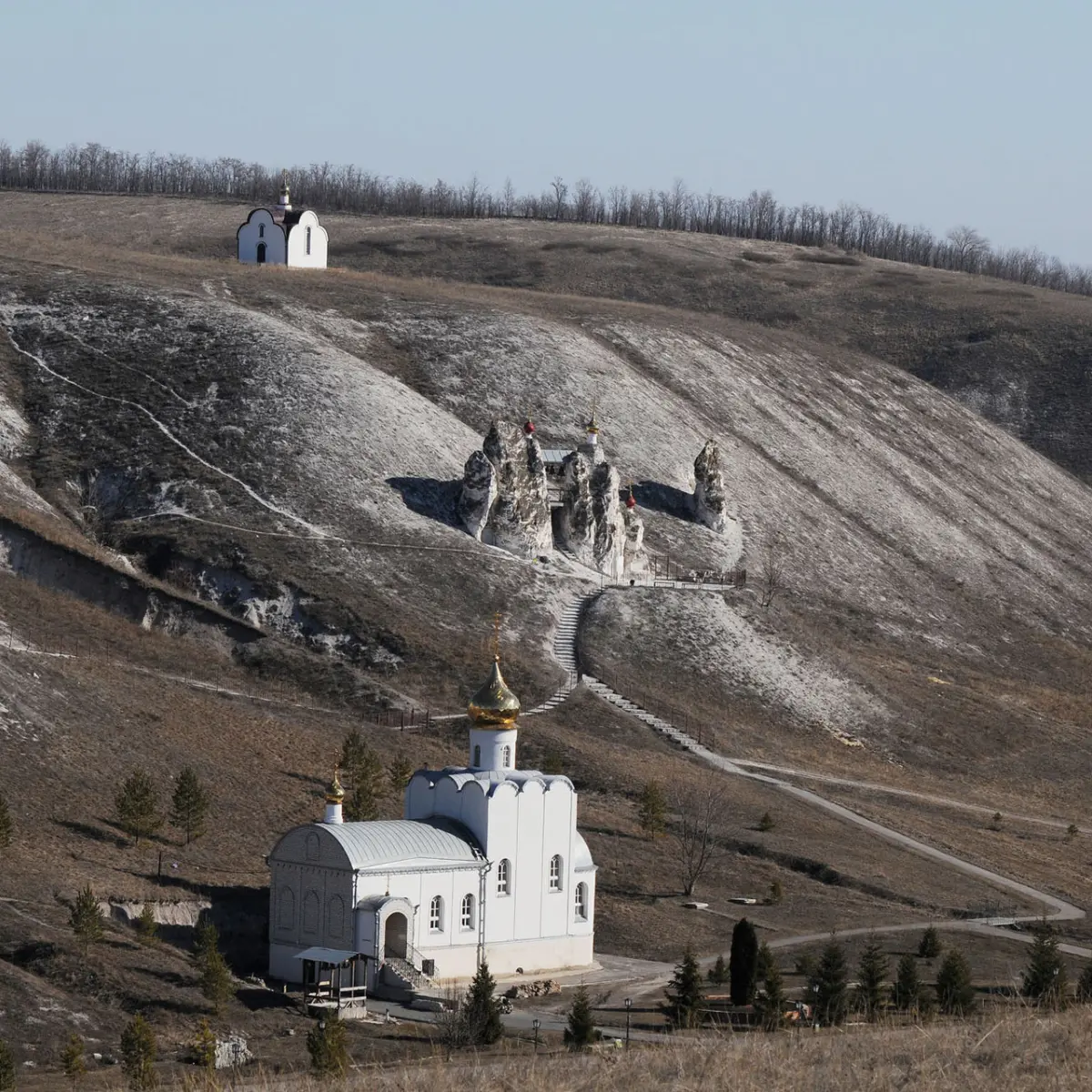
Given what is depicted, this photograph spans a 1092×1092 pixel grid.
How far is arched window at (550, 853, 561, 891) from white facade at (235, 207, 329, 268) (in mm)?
79239

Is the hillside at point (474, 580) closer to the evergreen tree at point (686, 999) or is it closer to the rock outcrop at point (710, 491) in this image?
the rock outcrop at point (710, 491)

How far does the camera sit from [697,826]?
62.0m

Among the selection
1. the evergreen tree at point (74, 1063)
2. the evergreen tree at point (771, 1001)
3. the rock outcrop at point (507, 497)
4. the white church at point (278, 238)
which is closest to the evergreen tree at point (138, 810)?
the evergreen tree at point (74, 1063)

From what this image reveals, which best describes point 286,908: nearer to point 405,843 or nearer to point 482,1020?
point 405,843

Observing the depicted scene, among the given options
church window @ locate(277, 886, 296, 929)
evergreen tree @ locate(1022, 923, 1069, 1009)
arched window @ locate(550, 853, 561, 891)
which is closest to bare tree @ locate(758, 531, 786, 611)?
arched window @ locate(550, 853, 561, 891)

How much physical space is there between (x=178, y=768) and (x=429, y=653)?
65.4 ft

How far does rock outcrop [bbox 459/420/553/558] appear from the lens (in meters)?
88.5

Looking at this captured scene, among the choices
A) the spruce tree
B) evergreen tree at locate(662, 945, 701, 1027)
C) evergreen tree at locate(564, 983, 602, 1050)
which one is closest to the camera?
evergreen tree at locate(564, 983, 602, 1050)

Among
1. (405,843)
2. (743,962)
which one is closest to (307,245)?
(405,843)

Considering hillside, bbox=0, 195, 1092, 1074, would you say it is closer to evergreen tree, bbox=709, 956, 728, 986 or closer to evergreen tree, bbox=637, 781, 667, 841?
evergreen tree, bbox=637, 781, 667, 841

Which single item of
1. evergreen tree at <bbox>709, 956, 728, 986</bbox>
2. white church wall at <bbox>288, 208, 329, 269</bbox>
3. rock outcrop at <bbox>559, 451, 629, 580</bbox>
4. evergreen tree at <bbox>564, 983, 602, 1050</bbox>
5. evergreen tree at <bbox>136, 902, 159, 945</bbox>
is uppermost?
white church wall at <bbox>288, 208, 329, 269</bbox>

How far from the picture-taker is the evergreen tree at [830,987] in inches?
1659

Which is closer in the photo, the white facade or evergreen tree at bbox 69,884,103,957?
evergreen tree at bbox 69,884,103,957

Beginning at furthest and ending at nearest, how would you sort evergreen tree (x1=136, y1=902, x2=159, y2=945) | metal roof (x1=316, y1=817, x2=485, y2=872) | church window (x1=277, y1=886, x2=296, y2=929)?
1. church window (x1=277, y1=886, x2=296, y2=929)
2. metal roof (x1=316, y1=817, x2=485, y2=872)
3. evergreen tree (x1=136, y1=902, x2=159, y2=945)
